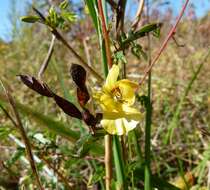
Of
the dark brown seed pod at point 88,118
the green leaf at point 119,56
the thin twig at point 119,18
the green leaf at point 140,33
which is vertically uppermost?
the thin twig at point 119,18

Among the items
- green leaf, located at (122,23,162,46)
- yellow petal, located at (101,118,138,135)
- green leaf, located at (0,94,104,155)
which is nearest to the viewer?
yellow petal, located at (101,118,138,135)

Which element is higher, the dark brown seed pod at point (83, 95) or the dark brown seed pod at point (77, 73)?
the dark brown seed pod at point (77, 73)

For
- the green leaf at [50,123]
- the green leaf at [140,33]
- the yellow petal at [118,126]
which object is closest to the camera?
the yellow petal at [118,126]

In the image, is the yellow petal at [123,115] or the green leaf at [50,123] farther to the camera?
the green leaf at [50,123]

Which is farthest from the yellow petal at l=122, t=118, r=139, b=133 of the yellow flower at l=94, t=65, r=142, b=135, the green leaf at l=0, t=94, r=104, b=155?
the green leaf at l=0, t=94, r=104, b=155

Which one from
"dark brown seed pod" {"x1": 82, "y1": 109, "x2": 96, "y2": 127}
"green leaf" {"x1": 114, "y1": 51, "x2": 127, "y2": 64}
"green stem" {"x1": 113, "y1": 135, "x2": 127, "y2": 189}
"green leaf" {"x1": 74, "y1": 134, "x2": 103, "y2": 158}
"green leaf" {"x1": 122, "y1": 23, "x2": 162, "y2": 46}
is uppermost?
"green leaf" {"x1": 122, "y1": 23, "x2": 162, "y2": 46}

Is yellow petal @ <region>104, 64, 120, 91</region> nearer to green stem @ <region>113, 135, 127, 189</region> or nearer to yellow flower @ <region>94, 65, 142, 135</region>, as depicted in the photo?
yellow flower @ <region>94, 65, 142, 135</region>

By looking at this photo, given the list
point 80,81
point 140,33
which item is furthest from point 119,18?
point 80,81

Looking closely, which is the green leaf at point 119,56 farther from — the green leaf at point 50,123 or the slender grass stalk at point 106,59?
the green leaf at point 50,123

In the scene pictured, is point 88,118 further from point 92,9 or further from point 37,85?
point 92,9

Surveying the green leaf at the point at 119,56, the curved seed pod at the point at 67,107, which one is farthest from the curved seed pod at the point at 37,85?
the green leaf at the point at 119,56
